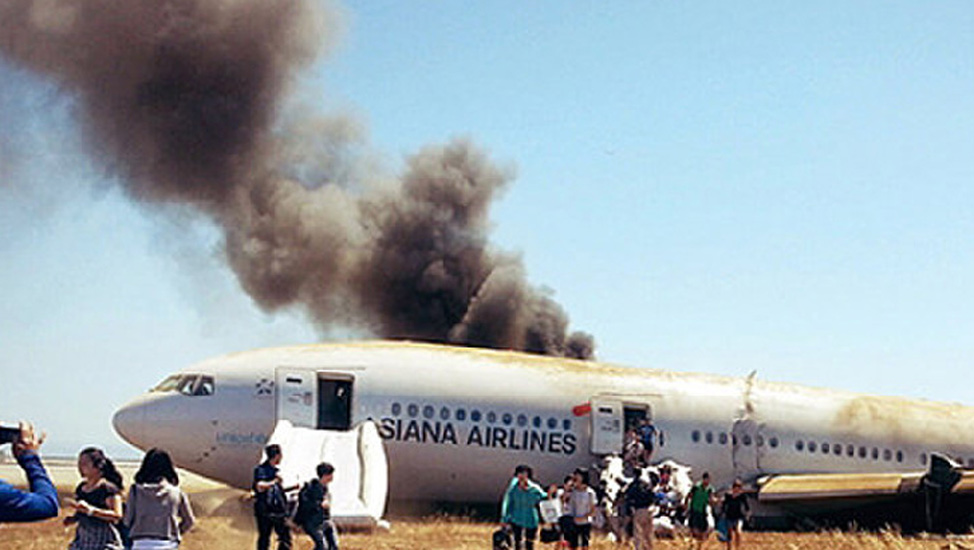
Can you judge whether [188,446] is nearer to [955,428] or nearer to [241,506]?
[241,506]

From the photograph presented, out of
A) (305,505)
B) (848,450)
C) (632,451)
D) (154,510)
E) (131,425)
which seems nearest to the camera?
(154,510)

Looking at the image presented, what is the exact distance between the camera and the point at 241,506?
23984 mm

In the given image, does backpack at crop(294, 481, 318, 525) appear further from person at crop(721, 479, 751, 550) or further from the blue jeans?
person at crop(721, 479, 751, 550)

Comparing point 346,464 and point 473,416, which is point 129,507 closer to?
point 346,464

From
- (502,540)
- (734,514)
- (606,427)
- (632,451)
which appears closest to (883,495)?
(632,451)

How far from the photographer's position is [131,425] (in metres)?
23.4

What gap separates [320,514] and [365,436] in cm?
862

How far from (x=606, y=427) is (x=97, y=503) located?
17.3 metres

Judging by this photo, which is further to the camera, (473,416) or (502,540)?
(473,416)

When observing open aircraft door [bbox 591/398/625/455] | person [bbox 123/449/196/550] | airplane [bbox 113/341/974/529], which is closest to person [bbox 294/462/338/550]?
person [bbox 123/449/196/550]

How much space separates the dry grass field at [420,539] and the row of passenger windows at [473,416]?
6.88 feet

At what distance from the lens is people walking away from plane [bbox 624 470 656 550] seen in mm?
16891

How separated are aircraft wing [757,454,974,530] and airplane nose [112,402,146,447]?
42.8 feet

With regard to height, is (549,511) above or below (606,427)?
below
